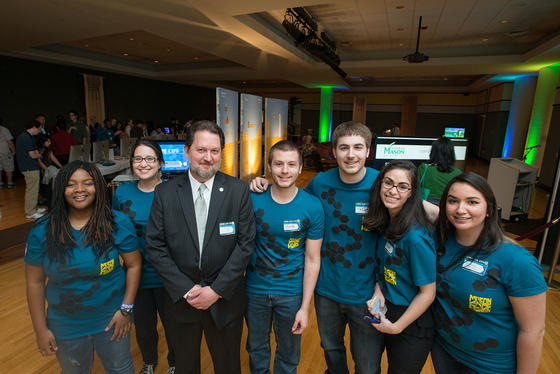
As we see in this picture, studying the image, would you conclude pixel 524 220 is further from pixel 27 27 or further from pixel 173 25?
pixel 27 27

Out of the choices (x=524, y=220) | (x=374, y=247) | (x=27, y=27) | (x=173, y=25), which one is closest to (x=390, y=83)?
(x=524, y=220)

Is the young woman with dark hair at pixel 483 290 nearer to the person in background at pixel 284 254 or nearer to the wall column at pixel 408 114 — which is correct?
the person in background at pixel 284 254

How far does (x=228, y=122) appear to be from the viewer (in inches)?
174

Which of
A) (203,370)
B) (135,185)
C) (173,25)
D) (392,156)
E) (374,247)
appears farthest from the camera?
(173,25)

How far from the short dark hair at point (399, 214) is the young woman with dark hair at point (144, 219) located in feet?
4.65

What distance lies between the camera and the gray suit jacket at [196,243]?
4.89 feet

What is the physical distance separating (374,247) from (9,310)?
3626mm

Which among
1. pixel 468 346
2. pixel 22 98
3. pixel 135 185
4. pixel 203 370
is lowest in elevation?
pixel 203 370

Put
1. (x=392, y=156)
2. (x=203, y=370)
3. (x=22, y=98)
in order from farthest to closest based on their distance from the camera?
(x=22, y=98) < (x=392, y=156) < (x=203, y=370)

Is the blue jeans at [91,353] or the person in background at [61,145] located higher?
the person in background at [61,145]

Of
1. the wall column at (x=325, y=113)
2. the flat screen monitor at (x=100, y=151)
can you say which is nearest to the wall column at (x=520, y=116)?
the wall column at (x=325, y=113)

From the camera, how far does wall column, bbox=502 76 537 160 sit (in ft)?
36.5

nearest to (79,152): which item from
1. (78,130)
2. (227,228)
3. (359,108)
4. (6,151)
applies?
(78,130)

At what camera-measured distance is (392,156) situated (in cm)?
429
